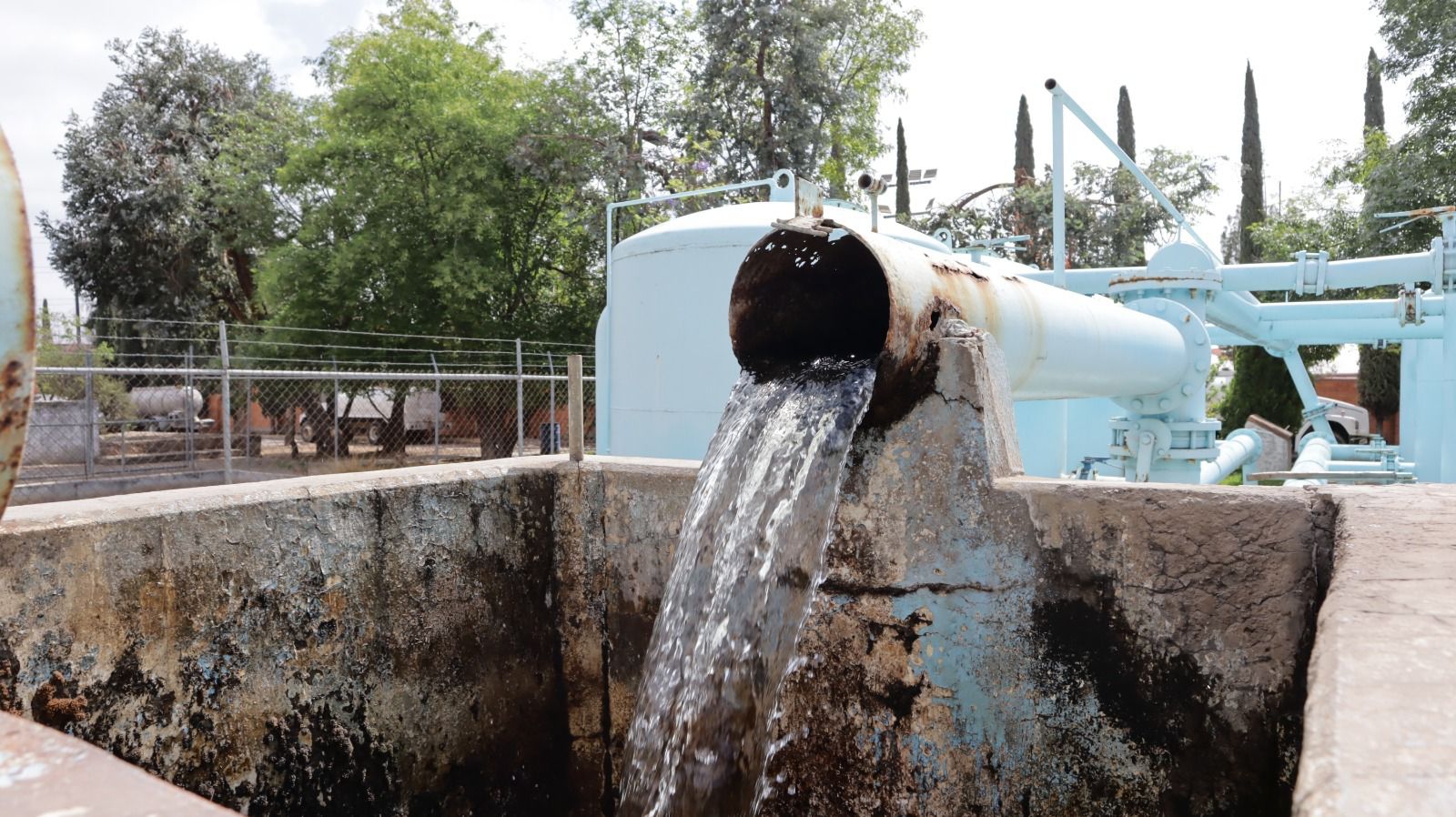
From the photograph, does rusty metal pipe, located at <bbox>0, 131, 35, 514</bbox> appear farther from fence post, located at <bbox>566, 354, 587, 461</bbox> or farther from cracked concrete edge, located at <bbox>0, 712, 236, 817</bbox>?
fence post, located at <bbox>566, 354, 587, 461</bbox>

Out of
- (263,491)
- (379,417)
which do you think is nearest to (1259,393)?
(379,417)

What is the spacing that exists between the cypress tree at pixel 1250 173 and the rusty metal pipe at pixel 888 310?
84.8 feet

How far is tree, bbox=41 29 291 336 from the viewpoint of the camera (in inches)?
802

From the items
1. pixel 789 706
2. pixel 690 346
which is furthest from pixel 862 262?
pixel 690 346

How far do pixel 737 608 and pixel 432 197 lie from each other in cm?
1511

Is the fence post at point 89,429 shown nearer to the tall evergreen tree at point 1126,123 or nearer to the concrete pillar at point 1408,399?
the concrete pillar at point 1408,399

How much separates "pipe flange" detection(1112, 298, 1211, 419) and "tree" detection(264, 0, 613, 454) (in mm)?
11086

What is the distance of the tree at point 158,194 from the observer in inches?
802

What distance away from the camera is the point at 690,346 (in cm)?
655

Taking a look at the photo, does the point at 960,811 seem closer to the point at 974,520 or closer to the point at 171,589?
the point at 974,520

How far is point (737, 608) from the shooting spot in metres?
2.54

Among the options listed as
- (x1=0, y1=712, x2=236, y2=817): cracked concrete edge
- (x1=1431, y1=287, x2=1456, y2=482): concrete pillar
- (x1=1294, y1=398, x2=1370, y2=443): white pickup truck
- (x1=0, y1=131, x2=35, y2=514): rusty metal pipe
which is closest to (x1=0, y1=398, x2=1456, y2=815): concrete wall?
(x1=0, y1=131, x2=35, y2=514): rusty metal pipe

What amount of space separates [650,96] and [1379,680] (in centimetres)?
1869

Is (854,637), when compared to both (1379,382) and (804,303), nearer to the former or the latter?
(804,303)
